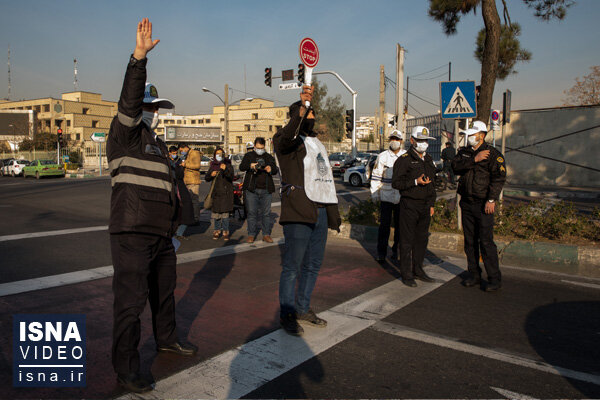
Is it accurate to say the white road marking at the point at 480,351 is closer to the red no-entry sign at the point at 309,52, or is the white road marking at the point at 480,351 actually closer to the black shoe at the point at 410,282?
the black shoe at the point at 410,282

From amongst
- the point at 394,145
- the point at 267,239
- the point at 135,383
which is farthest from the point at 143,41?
the point at 267,239

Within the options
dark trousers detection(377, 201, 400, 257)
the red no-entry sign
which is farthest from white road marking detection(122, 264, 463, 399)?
the red no-entry sign

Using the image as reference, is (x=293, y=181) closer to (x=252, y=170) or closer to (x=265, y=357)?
(x=265, y=357)

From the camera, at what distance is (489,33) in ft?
30.7

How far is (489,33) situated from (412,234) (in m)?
5.77

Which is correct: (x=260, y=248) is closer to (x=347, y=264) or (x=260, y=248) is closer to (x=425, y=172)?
(x=347, y=264)

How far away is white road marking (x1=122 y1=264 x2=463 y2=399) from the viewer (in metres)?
2.99

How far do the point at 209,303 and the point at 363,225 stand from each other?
4471mm

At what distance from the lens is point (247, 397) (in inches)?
113

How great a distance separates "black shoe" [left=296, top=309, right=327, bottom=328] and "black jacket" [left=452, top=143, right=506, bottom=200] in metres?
2.60

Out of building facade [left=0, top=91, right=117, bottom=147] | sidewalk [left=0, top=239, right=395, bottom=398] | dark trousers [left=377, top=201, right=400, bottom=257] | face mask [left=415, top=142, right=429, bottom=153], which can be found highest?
building facade [left=0, top=91, right=117, bottom=147]

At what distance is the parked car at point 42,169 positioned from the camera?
33.7 meters

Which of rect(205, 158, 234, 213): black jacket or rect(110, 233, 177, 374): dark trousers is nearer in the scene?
rect(110, 233, 177, 374): dark trousers

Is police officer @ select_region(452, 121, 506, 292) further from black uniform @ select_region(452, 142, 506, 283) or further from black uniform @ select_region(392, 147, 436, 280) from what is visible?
black uniform @ select_region(392, 147, 436, 280)
